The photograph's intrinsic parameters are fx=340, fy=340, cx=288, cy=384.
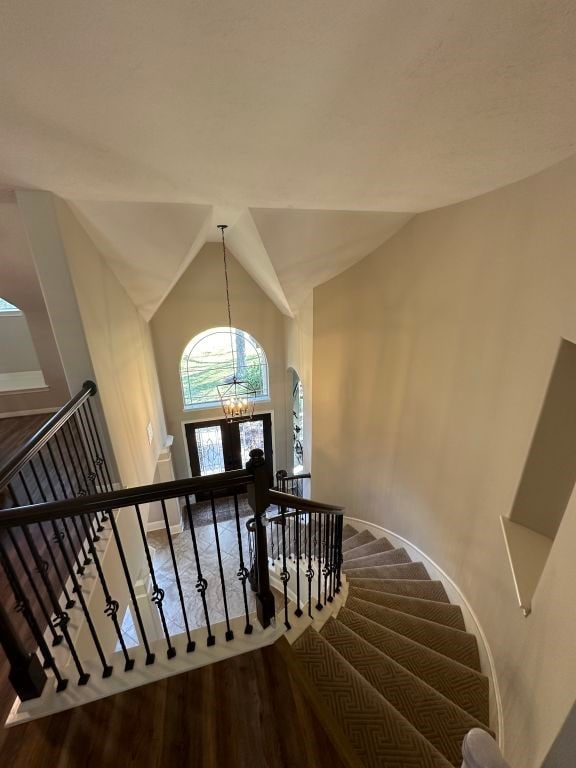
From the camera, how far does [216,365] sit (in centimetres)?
675

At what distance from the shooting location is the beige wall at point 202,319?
5.97 meters

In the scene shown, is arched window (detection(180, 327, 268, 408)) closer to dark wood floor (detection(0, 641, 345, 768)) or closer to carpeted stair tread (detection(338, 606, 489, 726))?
carpeted stair tread (detection(338, 606, 489, 726))

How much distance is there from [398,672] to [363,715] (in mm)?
426

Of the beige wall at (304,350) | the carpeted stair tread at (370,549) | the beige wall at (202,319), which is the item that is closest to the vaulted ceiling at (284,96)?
the beige wall at (304,350)

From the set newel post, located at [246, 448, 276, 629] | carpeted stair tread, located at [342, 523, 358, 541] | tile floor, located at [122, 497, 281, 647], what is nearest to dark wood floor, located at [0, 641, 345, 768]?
newel post, located at [246, 448, 276, 629]

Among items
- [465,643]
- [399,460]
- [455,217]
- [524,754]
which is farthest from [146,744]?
[455,217]

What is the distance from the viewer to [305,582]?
2941 mm

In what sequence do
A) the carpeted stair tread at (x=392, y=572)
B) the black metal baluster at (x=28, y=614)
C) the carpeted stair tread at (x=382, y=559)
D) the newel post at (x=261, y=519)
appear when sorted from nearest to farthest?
the black metal baluster at (x=28, y=614) → the newel post at (x=261, y=519) → the carpeted stair tread at (x=392, y=572) → the carpeted stair tread at (x=382, y=559)

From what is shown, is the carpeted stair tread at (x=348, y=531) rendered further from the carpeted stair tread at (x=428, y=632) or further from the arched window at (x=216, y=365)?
the arched window at (x=216, y=365)

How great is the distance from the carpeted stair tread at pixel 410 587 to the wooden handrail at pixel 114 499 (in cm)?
210

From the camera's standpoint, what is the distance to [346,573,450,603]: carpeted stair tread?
288 centimetres

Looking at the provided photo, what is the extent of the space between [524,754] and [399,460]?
2.36 m

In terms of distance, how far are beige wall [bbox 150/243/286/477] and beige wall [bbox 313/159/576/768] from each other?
2174 millimetres

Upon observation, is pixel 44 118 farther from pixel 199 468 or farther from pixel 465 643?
pixel 199 468
